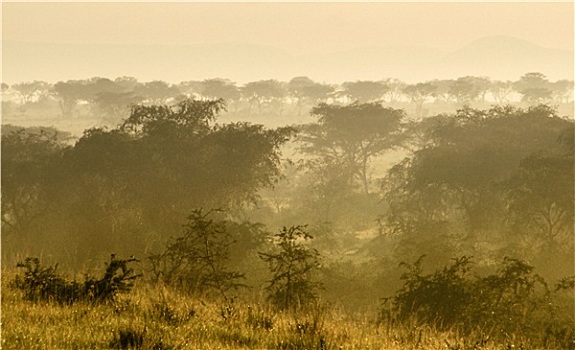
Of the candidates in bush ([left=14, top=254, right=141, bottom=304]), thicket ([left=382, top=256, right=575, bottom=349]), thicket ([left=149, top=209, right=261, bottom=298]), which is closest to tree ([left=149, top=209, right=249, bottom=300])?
thicket ([left=149, top=209, right=261, bottom=298])

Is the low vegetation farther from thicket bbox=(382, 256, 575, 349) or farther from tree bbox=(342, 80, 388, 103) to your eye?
tree bbox=(342, 80, 388, 103)

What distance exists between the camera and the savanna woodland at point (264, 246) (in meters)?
7.36

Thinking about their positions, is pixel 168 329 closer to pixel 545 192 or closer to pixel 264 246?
pixel 264 246

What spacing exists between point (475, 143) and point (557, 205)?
30.3 ft

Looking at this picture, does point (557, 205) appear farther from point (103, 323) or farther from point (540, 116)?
point (103, 323)

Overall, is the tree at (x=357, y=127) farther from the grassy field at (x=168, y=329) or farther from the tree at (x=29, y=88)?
the tree at (x=29, y=88)

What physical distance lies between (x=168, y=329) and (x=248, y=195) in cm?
1970

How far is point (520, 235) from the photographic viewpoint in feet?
76.7

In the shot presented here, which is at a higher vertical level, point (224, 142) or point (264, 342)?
point (224, 142)

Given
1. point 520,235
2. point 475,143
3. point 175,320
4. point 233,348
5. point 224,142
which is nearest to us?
point 233,348

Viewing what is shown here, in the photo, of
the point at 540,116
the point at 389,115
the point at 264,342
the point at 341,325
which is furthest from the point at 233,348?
the point at 389,115

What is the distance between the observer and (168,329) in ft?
21.2

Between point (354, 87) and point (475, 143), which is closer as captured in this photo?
point (475, 143)

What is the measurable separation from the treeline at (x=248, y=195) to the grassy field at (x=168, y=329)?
28.7ft
